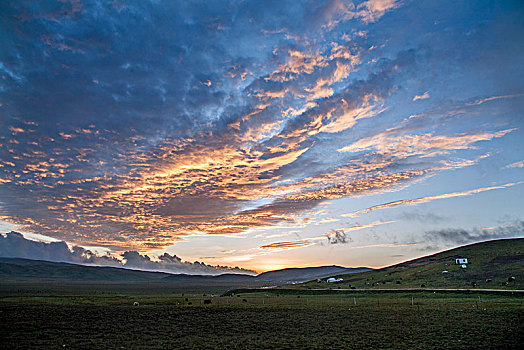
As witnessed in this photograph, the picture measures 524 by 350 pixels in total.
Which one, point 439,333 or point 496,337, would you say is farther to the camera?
point 439,333

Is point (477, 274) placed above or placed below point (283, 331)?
above

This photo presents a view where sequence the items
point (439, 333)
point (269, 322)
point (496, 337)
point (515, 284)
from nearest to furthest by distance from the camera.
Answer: point (496, 337), point (439, 333), point (269, 322), point (515, 284)

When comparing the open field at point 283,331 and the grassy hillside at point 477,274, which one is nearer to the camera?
the open field at point 283,331

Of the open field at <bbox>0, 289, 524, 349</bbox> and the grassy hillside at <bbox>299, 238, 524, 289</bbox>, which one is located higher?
the grassy hillside at <bbox>299, 238, 524, 289</bbox>

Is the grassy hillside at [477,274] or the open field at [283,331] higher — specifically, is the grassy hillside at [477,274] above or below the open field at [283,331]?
above

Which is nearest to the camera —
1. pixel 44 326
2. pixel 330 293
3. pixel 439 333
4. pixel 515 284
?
pixel 439 333

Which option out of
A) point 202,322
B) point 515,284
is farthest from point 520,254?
point 202,322

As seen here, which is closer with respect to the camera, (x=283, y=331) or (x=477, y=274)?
(x=283, y=331)

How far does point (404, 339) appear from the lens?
2602 centimetres

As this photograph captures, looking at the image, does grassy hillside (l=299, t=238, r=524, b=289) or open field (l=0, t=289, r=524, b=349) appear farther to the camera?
grassy hillside (l=299, t=238, r=524, b=289)

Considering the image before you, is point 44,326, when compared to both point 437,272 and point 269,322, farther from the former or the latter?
point 437,272

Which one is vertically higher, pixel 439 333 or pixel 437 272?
pixel 437 272

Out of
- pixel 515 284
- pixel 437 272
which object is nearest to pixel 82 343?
pixel 515 284

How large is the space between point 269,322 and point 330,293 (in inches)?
2051
